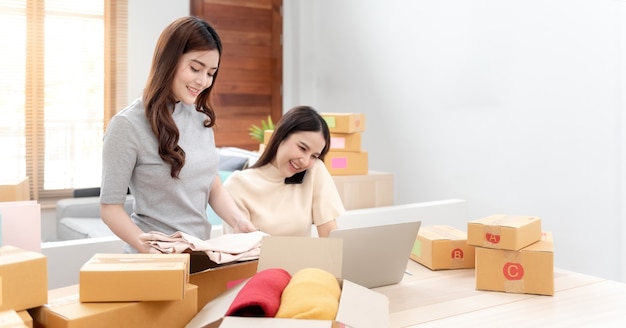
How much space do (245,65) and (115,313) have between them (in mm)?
4696

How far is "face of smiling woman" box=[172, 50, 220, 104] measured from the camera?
175 cm

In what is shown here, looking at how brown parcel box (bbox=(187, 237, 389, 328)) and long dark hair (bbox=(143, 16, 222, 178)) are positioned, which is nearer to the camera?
brown parcel box (bbox=(187, 237, 389, 328))

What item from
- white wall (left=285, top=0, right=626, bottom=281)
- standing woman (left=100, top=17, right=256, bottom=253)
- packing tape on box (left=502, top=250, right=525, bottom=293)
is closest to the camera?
standing woman (left=100, top=17, right=256, bottom=253)

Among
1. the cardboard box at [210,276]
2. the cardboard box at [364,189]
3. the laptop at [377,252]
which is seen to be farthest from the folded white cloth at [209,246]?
the cardboard box at [364,189]

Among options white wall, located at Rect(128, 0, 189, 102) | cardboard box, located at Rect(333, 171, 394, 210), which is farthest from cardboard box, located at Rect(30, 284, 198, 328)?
white wall, located at Rect(128, 0, 189, 102)

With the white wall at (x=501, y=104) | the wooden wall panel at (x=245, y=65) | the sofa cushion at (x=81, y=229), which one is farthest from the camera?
the wooden wall panel at (x=245, y=65)

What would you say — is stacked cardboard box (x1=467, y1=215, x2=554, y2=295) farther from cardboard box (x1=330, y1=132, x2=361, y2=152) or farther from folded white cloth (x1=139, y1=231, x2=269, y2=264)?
cardboard box (x1=330, y1=132, x2=361, y2=152)

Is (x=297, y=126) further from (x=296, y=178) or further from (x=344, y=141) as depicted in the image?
(x=344, y=141)

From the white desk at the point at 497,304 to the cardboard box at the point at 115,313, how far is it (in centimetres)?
50

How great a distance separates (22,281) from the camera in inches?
46.8

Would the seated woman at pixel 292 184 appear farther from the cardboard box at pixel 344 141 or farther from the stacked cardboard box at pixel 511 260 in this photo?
the cardboard box at pixel 344 141

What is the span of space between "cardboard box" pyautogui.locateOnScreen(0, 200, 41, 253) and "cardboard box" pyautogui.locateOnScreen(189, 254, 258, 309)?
16.6 inches

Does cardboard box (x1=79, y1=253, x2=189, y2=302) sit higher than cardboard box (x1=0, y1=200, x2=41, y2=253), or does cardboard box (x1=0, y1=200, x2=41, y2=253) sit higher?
cardboard box (x1=0, y1=200, x2=41, y2=253)

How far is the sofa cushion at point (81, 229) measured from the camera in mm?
4039
